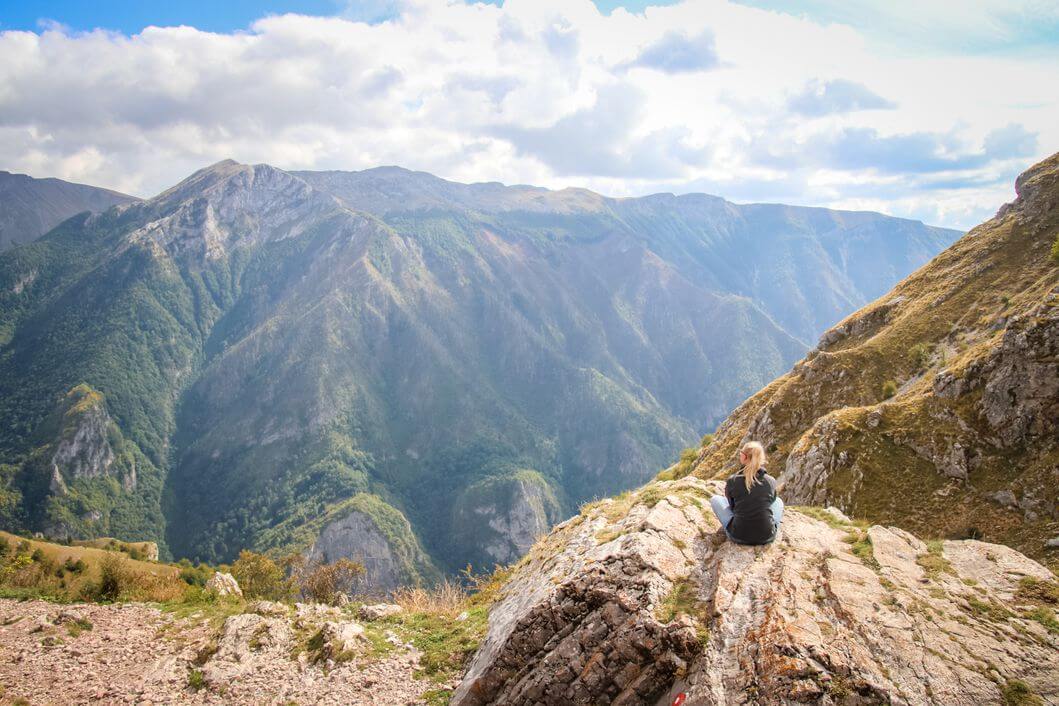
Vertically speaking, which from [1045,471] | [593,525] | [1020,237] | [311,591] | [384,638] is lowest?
[311,591]

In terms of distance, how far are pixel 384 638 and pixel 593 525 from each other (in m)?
7.99

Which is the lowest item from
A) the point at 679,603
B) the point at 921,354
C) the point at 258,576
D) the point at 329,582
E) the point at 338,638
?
the point at 258,576

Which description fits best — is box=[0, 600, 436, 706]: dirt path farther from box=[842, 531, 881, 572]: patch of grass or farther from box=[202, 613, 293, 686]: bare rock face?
box=[842, 531, 881, 572]: patch of grass

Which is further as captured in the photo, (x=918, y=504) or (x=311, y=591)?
(x=311, y=591)

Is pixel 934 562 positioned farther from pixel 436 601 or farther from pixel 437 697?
pixel 436 601

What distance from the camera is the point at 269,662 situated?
53.8ft

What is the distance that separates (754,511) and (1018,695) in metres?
5.54

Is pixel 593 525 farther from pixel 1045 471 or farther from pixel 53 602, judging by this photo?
pixel 53 602

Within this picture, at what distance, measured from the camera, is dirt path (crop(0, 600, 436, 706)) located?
1470 cm

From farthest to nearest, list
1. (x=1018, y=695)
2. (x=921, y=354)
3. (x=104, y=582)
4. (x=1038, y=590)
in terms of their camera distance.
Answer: (x=921, y=354) < (x=104, y=582) < (x=1038, y=590) < (x=1018, y=695)

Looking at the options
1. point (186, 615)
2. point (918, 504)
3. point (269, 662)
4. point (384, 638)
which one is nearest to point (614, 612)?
point (384, 638)

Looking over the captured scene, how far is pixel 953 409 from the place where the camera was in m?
20.2

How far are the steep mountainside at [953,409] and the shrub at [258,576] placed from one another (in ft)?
91.0

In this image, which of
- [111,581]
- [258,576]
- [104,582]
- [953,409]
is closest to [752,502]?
[953,409]
